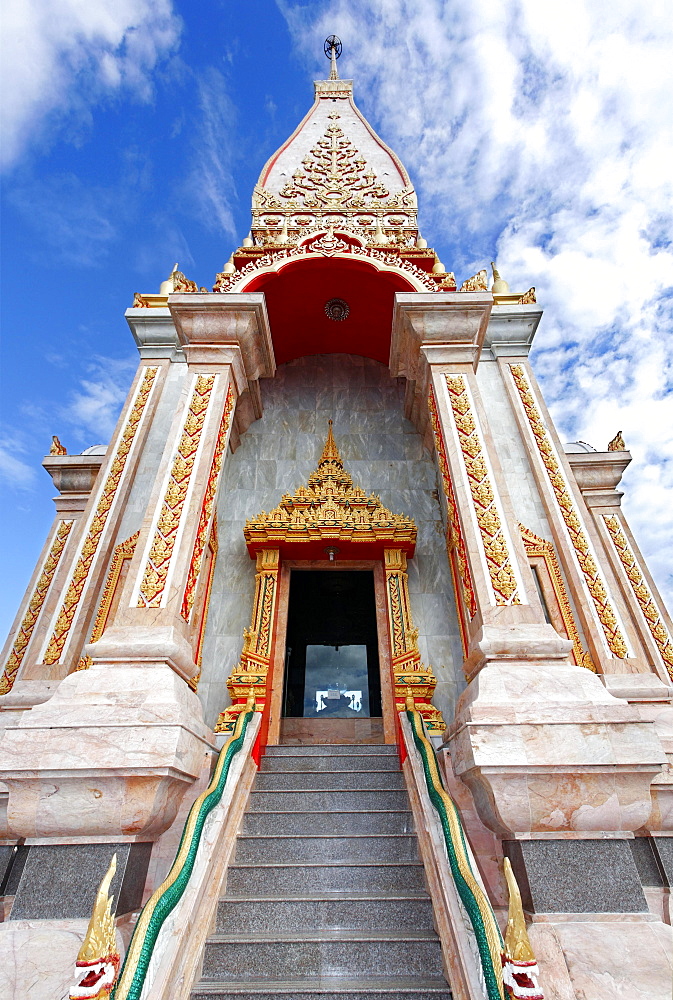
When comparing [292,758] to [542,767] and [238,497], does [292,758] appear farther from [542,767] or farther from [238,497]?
[238,497]

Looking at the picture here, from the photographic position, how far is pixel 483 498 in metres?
5.66

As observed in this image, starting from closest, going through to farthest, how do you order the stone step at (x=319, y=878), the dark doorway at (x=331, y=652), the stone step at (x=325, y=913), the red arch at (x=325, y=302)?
1. the stone step at (x=325, y=913)
2. the stone step at (x=319, y=878)
3. the red arch at (x=325, y=302)
4. the dark doorway at (x=331, y=652)

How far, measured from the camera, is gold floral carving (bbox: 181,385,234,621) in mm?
5262

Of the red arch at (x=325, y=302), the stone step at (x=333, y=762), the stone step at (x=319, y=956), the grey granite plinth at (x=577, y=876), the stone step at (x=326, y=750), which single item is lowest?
the stone step at (x=319, y=956)

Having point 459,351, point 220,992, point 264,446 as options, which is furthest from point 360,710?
point 220,992

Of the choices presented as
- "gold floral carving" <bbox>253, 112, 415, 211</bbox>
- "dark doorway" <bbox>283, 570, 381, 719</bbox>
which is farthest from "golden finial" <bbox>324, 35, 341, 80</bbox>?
"dark doorway" <bbox>283, 570, 381, 719</bbox>

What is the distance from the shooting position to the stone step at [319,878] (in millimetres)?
3803

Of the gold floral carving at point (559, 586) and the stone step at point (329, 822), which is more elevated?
the gold floral carving at point (559, 586)

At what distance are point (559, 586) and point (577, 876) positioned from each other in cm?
397

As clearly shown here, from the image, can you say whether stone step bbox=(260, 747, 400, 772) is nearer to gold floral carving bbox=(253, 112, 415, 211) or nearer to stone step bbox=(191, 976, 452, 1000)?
stone step bbox=(191, 976, 452, 1000)

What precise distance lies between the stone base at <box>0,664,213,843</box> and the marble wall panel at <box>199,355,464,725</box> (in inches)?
114

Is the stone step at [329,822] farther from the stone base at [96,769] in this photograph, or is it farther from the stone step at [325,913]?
the stone base at [96,769]

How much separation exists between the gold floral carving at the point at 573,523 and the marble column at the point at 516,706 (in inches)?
82.6

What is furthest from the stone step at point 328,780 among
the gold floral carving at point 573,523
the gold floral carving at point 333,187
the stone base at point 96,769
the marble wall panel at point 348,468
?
the gold floral carving at point 333,187
